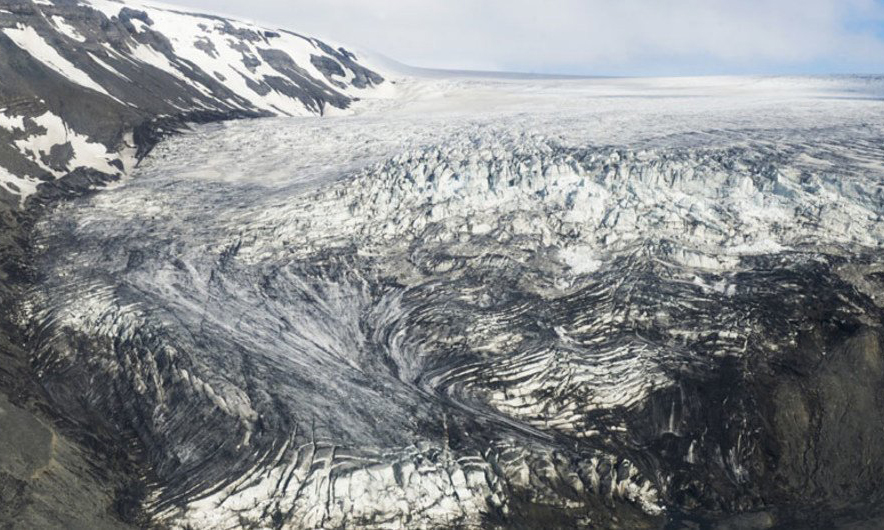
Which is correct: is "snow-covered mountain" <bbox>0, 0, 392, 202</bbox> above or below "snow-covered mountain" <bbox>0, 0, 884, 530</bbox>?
above

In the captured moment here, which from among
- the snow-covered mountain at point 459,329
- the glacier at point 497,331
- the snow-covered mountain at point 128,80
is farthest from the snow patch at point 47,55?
the glacier at point 497,331

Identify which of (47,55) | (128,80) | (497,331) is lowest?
(497,331)

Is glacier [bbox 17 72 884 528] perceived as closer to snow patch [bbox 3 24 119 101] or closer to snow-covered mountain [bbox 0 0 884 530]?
snow-covered mountain [bbox 0 0 884 530]

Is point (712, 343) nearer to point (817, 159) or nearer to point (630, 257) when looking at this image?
point (630, 257)

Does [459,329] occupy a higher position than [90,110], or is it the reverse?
[90,110]

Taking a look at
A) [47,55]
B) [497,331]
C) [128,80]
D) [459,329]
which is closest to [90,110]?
[47,55]

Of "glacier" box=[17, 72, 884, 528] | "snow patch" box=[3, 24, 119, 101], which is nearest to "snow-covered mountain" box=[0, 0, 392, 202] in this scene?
"snow patch" box=[3, 24, 119, 101]

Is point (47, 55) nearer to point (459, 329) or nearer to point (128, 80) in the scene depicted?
point (128, 80)
